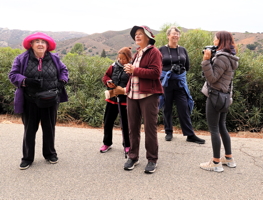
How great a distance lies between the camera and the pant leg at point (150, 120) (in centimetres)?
366

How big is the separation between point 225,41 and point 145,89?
1308 millimetres

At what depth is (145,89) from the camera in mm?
3588

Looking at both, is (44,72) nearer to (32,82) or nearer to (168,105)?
(32,82)

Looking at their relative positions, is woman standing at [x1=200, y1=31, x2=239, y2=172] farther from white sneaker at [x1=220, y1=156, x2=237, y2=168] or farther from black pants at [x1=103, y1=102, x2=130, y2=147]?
black pants at [x1=103, y1=102, x2=130, y2=147]

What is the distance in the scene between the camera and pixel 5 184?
130 inches

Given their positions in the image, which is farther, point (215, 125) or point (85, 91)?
point (85, 91)

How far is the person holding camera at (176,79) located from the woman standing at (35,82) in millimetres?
2105

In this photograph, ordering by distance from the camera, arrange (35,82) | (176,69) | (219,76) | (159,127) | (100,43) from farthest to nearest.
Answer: (100,43) → (159,127) → (176,69) → (35,82) → (219,76)

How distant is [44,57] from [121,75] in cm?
125

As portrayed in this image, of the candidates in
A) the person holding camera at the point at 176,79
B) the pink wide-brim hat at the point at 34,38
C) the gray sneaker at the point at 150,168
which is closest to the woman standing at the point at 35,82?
the pink wide-brim hat at the point at 34,38

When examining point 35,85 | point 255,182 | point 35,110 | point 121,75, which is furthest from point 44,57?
point 255,182

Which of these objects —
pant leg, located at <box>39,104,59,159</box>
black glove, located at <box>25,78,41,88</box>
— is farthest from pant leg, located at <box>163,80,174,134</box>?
black glove, located at <box>25,78,41,88</box>

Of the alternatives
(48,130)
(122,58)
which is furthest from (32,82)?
(122,58)

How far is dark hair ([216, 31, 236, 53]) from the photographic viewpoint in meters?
3.54
